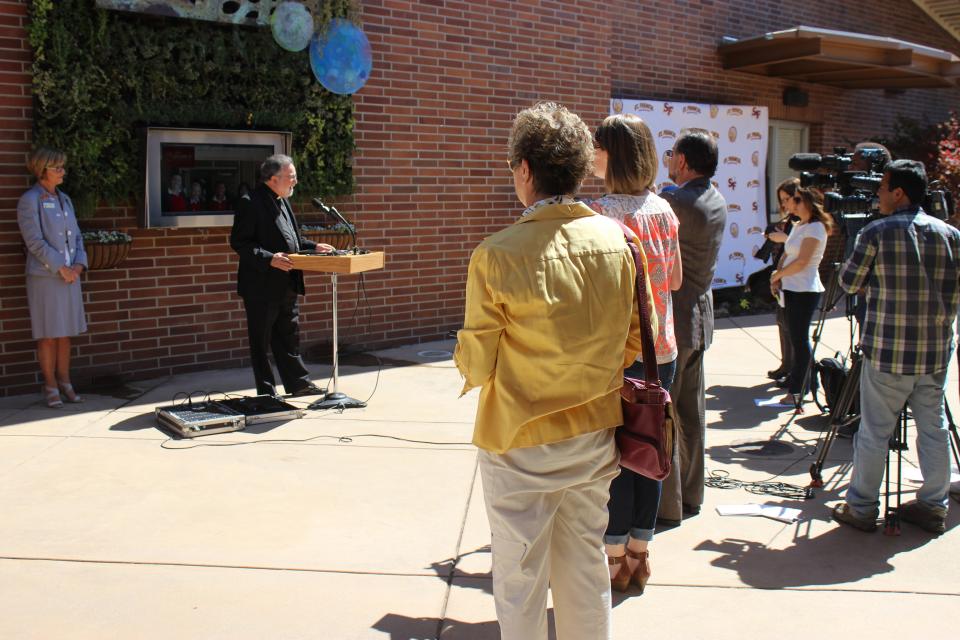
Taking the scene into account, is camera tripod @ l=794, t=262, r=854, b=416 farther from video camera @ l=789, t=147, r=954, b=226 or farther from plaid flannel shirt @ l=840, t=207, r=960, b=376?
plaid flannel shirt @ l=840, t=207, r=960, b=376

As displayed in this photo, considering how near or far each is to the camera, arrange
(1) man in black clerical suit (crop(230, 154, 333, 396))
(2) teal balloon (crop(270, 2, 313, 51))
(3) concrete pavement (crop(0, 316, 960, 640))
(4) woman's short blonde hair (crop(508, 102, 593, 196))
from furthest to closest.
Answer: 1. (2) teal balloon (crop(270, 2, 313, 51))
2. (1) man in black clerical suit (crop(230, 154, 333, 396))
3. (3) concrete pavement (crop(0, 316, 960, 640))
4. (4) woman's short blonde hair (crop(508, 102, 593, 196))

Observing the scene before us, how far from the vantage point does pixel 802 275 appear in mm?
7203

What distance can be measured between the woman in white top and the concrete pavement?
2.26 ft

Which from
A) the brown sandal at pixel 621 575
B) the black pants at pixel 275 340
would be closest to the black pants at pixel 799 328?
the brown sandal at pixel 621 575

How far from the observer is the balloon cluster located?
7.97m

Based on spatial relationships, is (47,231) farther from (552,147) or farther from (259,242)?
(552,147)

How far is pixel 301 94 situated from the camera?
8.24 m

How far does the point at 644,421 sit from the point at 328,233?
5.78 meters

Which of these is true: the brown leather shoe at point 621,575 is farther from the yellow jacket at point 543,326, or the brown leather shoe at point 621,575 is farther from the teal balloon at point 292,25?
the teal balloon at point 292,25

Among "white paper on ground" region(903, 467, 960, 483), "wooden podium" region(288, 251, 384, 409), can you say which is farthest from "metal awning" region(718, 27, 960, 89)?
"wooden podium" region(288, 251, 384, 409)

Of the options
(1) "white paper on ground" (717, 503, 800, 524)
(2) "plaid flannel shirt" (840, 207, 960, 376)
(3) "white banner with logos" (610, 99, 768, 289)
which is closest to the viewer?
(2) "plaid flannel shirt" (840, 207, 960, 376)

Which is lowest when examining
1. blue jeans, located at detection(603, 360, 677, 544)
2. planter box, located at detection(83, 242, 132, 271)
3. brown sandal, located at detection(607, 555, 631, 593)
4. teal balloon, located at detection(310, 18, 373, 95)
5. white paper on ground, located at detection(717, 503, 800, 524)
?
white paper on ground, located at detection(717, 503, 800, 524)

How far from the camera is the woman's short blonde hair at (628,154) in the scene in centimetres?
396

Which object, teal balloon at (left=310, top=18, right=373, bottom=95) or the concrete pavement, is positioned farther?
teal balloon at (left=310, top=18, right=373, bottom=95)
